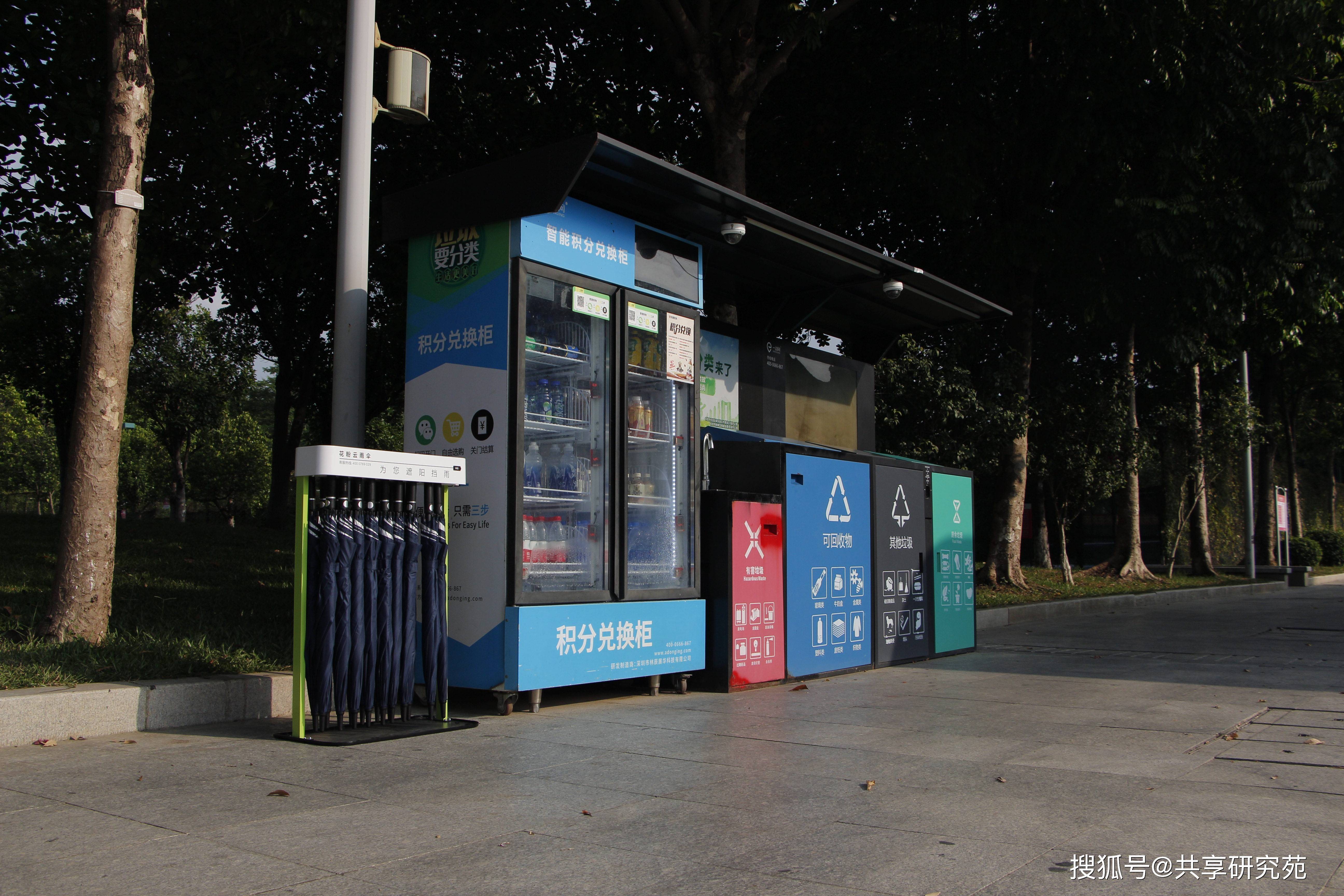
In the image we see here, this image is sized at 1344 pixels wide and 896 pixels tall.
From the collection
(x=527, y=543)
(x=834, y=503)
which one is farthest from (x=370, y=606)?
(x=834, y=503)

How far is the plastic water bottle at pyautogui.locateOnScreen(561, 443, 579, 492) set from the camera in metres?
7.19

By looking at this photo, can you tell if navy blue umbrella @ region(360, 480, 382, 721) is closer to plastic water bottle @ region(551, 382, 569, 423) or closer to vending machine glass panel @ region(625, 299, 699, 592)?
plastic water bottle @ region(551, 382, 569, 423)

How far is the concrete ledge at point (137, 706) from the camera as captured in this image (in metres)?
5.32

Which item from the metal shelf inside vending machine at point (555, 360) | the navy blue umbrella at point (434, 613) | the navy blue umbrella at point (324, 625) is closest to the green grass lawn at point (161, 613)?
the navy blue umbrella at point (324, 625)

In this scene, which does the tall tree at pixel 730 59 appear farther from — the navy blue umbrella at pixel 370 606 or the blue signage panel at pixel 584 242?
the navy blue umbrella at pixel 370 606

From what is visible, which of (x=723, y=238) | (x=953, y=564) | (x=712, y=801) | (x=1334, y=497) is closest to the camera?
(x=712, y=801)

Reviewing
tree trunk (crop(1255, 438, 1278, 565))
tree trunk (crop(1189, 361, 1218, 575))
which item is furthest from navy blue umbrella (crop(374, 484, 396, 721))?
tree trunk (crop(1255, 438, 1278, 565))

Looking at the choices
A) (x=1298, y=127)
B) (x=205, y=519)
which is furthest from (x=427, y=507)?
(x=205, y=519)

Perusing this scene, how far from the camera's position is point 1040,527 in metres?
25.1

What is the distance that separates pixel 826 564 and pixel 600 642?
2.59 metres

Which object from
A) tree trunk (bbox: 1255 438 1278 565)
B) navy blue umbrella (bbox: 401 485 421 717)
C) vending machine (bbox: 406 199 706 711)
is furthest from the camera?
tree trunk (bbox: 1255 438 1278 565)

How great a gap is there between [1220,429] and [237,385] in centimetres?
3066

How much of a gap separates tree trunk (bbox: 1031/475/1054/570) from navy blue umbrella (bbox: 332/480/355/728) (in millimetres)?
19859

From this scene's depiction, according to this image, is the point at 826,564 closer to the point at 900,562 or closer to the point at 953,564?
the point at 900,562
